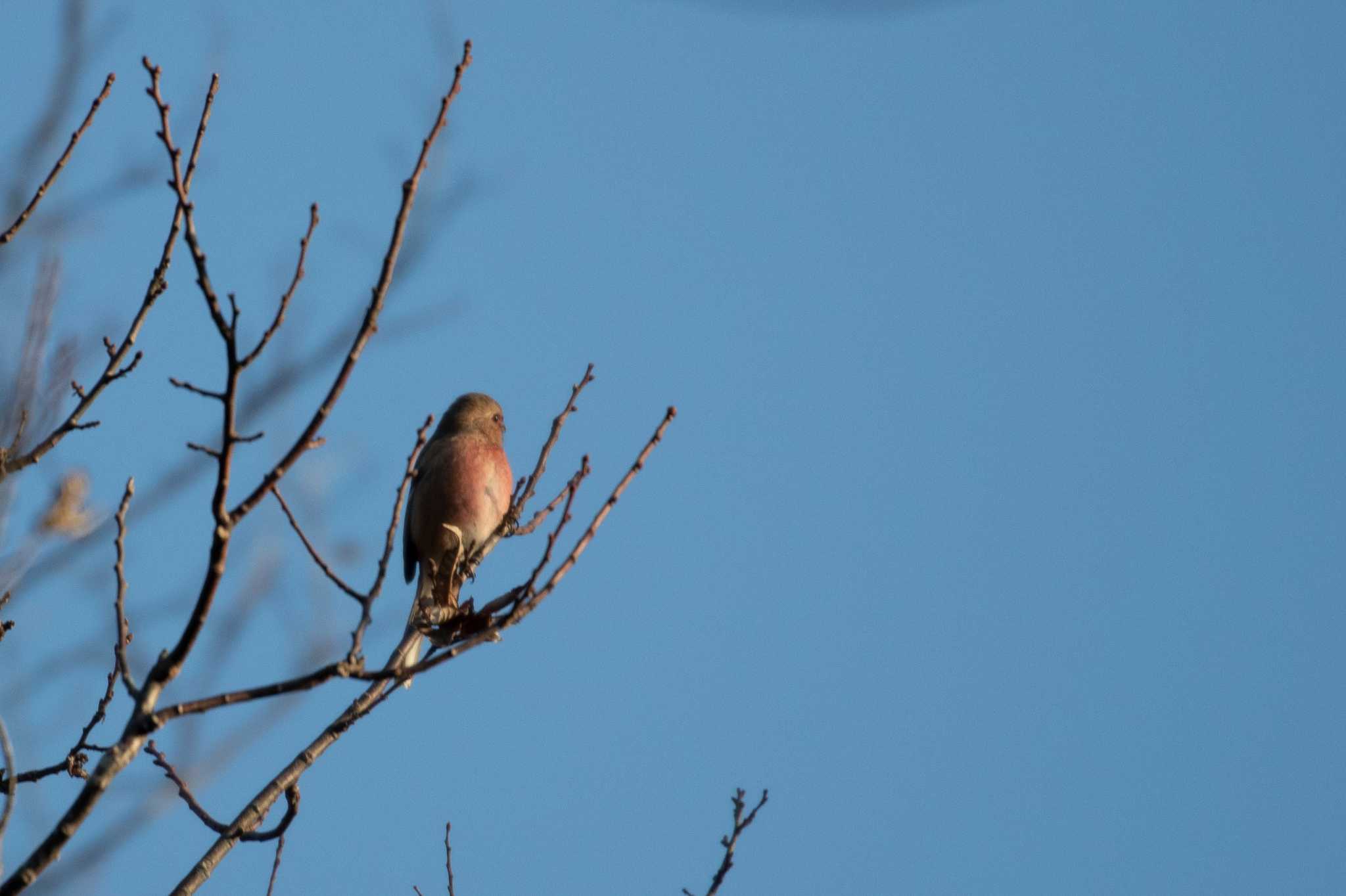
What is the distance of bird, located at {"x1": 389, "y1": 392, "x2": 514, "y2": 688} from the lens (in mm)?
6465

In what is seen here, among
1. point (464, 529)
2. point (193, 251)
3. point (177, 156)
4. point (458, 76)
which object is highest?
point (464, 529)

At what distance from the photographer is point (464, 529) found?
645 centimetres

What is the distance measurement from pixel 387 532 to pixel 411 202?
2.43 feet

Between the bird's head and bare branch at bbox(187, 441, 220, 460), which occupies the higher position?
the bird's head

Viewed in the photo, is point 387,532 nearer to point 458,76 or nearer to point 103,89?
point 458,76

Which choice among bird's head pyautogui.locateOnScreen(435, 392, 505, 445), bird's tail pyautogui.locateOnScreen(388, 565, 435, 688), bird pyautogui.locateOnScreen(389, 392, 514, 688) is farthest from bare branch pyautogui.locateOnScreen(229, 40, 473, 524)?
bird's head pyautogui.locateOnScreen(435, 392, 505, 445)

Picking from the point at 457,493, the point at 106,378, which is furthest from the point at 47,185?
the point at 457,493

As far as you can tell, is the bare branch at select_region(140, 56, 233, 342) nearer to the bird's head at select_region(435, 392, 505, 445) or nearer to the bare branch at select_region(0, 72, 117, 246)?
the bare branch at select_region(0, 72, 117, 246)

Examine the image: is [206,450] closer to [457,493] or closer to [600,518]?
[600,518]

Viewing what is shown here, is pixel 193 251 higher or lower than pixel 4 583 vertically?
higher

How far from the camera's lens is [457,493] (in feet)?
21.5

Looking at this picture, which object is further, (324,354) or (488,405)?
(488,405)

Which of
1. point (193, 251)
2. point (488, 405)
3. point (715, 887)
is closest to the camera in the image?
point (193, 251)

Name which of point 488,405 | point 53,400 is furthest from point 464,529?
point 53,400
